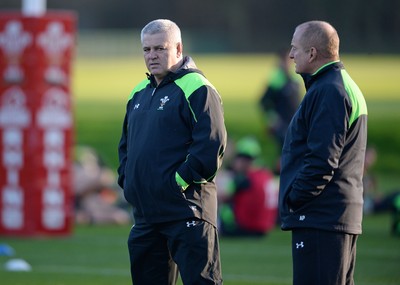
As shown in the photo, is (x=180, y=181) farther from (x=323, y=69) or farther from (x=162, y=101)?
(x=323, y=69)

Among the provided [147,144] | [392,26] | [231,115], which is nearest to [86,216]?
[147,144]

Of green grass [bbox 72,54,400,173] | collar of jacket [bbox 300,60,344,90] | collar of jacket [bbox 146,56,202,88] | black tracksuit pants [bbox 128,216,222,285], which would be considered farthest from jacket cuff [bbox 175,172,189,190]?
green grass [bbox 72,54,400,173]

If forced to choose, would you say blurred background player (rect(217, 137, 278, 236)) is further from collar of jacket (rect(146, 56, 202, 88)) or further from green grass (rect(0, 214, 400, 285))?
collar of jacket (rect(146, 56, 202, 88))

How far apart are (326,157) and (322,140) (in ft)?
0.33

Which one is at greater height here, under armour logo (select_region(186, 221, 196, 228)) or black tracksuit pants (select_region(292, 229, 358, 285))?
under armour logo (select_region(186, 221, 196, 228))

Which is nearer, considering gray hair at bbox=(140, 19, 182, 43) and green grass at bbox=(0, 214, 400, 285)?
gray hair at bbox=(140, 19, 182, 43)

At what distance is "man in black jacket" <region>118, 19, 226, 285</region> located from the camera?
6.58 meters

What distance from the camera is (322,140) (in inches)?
238

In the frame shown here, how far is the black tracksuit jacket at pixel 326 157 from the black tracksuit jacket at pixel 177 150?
0.54m

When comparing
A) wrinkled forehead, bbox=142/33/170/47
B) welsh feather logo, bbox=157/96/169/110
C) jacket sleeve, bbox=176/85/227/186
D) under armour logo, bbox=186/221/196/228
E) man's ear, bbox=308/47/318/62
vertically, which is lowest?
under armour logo, bbox=186/221/196/228

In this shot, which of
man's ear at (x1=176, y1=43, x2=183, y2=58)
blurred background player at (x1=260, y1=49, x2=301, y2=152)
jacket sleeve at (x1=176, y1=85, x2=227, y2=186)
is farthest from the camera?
blurred background player at (x1=260, y1=49, x2=301, y2=152)

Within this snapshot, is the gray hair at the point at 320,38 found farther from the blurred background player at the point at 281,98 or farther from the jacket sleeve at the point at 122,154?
the blurred background player at the point at 281,98

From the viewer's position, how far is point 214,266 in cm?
663

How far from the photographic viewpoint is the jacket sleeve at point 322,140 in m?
6.04
